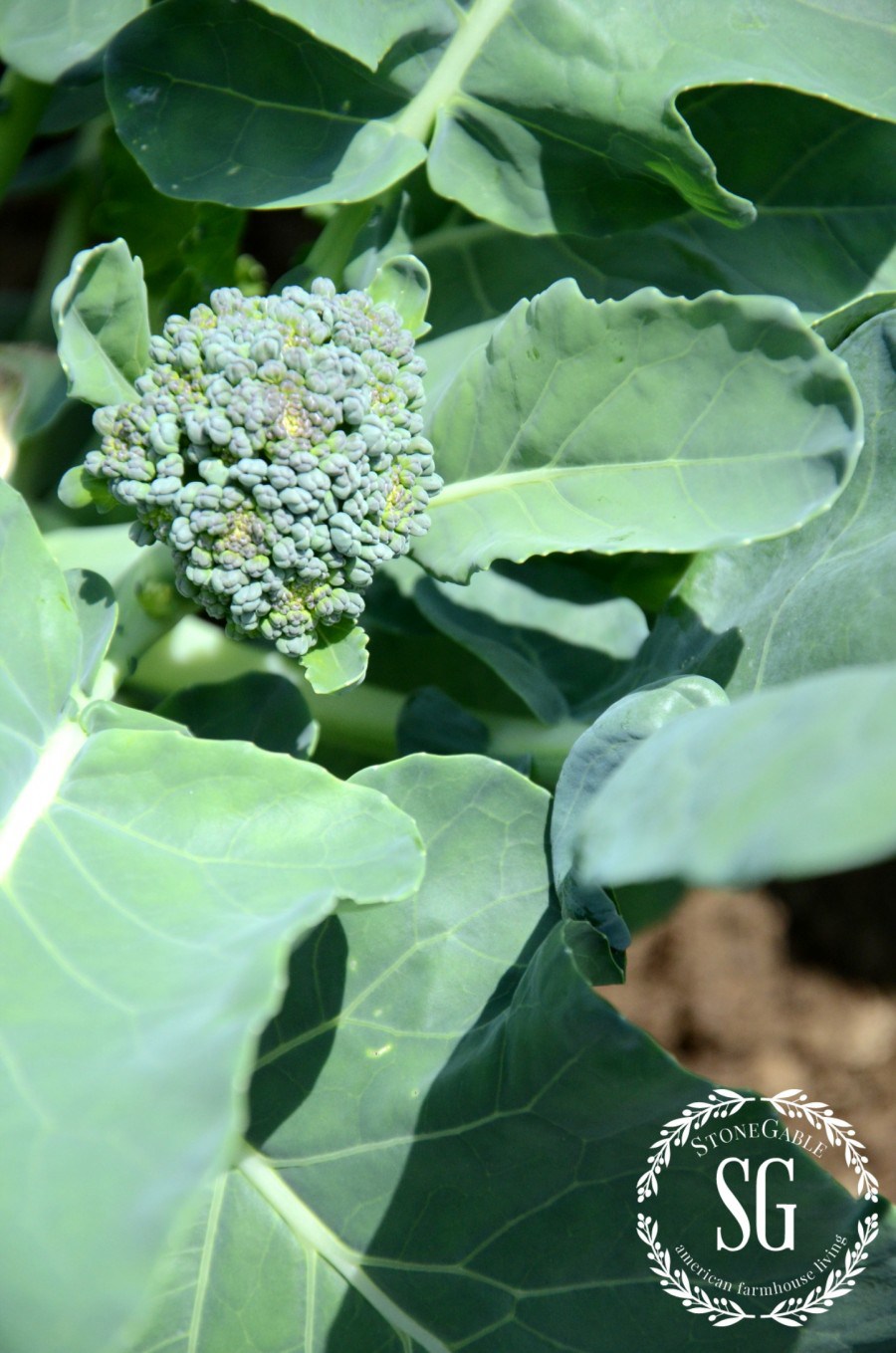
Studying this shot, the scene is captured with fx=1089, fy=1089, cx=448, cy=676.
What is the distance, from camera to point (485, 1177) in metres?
1.05

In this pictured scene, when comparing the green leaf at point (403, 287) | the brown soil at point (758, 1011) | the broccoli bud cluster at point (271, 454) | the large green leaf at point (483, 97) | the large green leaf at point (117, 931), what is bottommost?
the brown soil at point (758, 1011)

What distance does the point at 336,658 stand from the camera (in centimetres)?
110

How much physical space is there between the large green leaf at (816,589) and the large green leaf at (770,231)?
258 mm

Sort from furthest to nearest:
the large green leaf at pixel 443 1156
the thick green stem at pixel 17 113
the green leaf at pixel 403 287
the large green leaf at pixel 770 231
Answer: the thick green stem at pixel 17 113
the large green leaf at pixel 770 231
the green leaf at pixel 403 287
the large green leaf at pixel 443 1156

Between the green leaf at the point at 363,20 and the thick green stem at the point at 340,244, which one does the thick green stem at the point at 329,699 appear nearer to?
the thick green stem at the point at 340,244

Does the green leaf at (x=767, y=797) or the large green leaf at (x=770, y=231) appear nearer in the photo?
the green leaf at (x=767, y=797)

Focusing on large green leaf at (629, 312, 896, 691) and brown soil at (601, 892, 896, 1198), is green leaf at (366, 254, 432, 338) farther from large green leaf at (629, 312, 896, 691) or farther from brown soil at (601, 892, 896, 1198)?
brown soil at (601, 892, 896, 1198)

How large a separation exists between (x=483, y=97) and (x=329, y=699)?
808 millimetres

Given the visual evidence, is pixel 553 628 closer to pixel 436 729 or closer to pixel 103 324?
pixel 436 729

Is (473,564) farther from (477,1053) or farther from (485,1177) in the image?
(485,1177)

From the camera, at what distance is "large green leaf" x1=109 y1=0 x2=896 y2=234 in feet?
3.76

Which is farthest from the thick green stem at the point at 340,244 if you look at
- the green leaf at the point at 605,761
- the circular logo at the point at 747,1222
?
the circular logo at the point at 747,1222

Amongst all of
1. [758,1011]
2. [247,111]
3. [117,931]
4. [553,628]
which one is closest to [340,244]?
[247,111]

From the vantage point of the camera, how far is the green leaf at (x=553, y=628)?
1.46 m
